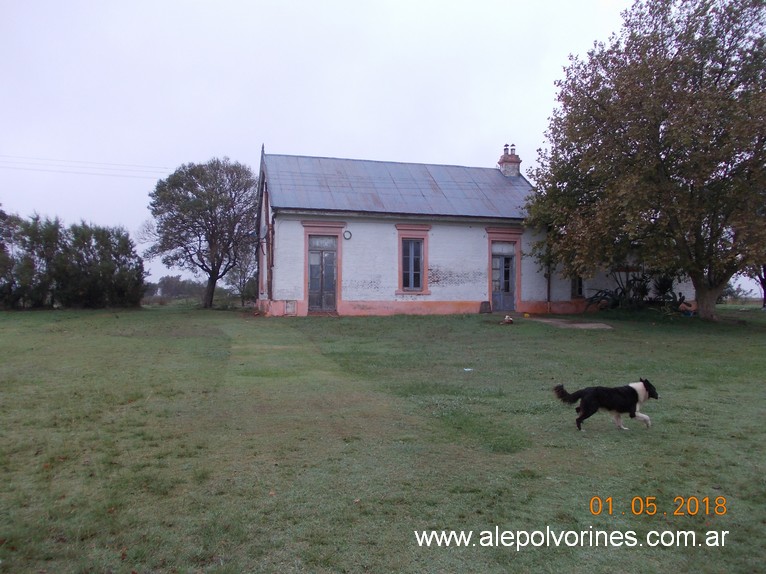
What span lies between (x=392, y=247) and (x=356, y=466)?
19.0 m

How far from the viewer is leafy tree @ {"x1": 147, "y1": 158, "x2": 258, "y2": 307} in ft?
106

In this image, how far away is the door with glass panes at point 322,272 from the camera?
23.2 metres

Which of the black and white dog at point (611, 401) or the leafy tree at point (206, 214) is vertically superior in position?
the leafy tree at point (206, 214)

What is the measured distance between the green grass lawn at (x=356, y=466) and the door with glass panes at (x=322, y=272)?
39.5 feet

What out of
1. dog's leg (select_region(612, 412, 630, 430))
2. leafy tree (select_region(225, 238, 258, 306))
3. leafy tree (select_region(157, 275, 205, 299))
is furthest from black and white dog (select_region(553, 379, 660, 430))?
leafy tree (select_region(157, 275, 205, 299))

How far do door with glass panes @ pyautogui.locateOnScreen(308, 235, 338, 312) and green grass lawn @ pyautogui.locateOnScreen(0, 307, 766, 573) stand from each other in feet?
39.5

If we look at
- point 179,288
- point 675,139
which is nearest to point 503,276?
point 675,139

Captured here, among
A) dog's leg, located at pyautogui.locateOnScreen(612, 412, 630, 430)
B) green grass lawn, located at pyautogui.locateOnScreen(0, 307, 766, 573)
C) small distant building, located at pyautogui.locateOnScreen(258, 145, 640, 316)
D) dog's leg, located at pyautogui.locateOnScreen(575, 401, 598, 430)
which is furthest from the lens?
small distant building, located at pyautogui.locateOnScreen(258, 145, 640, 316)

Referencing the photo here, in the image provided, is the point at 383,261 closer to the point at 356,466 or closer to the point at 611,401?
the point at 611,401

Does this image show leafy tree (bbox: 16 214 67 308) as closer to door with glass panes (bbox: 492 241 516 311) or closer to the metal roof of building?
the metal roof of building

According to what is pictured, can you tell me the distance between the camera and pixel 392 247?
23.9 metres
